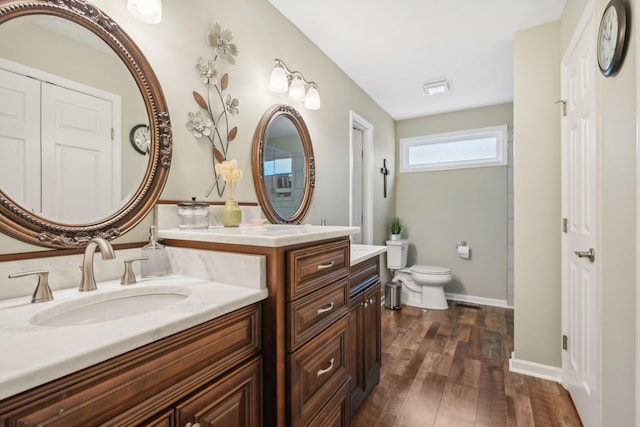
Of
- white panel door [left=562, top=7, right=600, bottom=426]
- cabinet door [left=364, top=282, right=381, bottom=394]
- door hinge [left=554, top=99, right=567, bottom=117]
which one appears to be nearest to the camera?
white panel door [left=562, top=7, right=600, bottom=426]

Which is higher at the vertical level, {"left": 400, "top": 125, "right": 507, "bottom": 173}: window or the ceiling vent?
the ceiling vent

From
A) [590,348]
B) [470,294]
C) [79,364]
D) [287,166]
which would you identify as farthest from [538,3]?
[470,294]

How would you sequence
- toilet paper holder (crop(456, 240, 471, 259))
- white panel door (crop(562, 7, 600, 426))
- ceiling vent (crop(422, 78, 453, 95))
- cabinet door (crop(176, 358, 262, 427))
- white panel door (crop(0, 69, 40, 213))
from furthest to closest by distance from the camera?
toilet paper holder (crop(456, 240, 471, 259)) < ceiling vent (crop(422, 78, 453, 95)) < white panel door (crop(562, 7, 600, 426)) < white panel door (crop(0, 69, 40, 213)) < cabinet door (crop(176, 358, 262, 427))

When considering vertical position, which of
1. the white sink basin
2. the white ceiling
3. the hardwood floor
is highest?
the white ceiling

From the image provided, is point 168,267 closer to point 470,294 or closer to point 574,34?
point 574,34

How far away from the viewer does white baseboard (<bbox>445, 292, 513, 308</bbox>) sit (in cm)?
364

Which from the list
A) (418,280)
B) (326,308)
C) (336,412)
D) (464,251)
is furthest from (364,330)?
(464,251)

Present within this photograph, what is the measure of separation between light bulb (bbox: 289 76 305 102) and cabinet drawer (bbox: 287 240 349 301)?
1139mm

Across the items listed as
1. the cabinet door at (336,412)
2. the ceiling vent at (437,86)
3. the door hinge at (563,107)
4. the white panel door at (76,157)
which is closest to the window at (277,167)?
the white panel door at (76,157)

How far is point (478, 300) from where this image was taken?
12.3 feet

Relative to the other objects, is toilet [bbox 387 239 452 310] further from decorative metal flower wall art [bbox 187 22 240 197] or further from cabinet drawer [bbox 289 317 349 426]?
decorative metal flower wall art [bbox 187 22 240 197]

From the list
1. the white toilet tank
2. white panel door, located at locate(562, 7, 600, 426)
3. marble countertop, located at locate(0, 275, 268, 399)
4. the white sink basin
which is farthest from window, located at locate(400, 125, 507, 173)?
the white sink basin

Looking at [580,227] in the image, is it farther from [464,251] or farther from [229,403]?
[464,251]

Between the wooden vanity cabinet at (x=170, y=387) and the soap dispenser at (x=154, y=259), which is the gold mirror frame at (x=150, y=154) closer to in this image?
the soap dispenser at (x=154, y=259)
